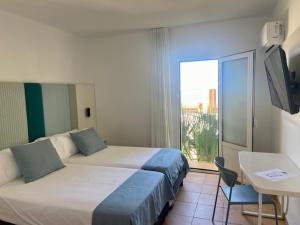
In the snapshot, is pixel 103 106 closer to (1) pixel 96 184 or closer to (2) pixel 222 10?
(1) pixel 96 184

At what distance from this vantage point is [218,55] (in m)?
3.74

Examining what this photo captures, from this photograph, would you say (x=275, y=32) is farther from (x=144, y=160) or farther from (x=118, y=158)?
(x=118, y=158)

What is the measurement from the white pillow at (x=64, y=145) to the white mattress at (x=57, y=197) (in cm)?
61

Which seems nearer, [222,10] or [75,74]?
[222,10]

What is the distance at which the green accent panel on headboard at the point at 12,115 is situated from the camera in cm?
278

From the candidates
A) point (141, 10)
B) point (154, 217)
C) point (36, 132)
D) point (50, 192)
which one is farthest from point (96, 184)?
point (141, 10)

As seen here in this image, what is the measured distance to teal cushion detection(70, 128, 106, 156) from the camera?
337 centimetres

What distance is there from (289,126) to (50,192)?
8.21 ft

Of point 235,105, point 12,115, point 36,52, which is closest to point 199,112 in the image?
point 235,105

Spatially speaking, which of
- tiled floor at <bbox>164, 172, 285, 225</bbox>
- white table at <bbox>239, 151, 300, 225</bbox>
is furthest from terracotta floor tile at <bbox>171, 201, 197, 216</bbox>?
white table at <bbox>239, 151, 300, 225</bbox>

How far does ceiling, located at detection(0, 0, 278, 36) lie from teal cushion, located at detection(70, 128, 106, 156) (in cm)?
172

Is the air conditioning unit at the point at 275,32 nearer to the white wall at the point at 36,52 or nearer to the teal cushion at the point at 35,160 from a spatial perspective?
the teal cushion at the point at 35,160

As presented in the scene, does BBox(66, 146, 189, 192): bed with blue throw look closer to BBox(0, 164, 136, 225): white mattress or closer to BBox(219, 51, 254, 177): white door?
BBox(0, 164, 136, 225): white mattress

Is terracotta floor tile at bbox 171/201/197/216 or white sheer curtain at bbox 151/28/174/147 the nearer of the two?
terracotta floor tile at bbox 171/201/197/216
